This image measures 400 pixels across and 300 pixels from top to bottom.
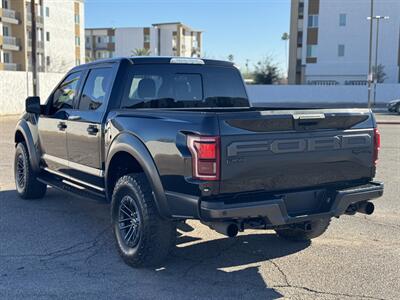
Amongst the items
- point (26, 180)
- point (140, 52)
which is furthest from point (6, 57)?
point (26, 180)

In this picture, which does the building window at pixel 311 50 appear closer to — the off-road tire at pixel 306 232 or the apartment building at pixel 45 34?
the apartment building at pixel 45 34

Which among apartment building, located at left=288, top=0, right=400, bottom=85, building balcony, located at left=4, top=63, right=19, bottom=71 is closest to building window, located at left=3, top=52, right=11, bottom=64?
building balcony, located at left=4, top=63, right=19, bottom=71

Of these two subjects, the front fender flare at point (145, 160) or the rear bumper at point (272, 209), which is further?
the front fender flare at point (145, 160)

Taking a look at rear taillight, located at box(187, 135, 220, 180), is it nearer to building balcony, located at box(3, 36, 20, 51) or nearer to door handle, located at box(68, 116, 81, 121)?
door handle, located at box(68, 116, 81, 121)

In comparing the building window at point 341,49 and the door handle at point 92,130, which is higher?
the building window at point 341,49

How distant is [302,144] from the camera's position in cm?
420

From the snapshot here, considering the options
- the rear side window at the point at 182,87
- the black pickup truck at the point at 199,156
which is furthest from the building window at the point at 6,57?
the rear side window at the point at 182,87

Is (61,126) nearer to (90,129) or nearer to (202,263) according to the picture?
(90,129)

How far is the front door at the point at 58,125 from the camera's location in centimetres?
621

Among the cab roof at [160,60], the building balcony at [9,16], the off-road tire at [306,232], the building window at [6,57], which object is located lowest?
the off-road tire at [306,232]

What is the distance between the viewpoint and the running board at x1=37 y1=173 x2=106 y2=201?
5573mm

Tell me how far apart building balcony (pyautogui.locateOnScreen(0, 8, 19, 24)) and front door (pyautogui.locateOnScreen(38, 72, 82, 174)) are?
155ft

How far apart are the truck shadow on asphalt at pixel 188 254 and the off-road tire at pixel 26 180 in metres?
0.60

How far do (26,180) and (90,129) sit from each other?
→ 2433 mm
